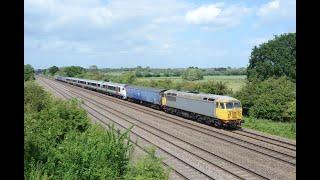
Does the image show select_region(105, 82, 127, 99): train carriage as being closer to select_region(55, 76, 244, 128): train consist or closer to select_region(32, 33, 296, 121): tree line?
select_region(55, 76, 244, 128): train consist

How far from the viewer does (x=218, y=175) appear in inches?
754

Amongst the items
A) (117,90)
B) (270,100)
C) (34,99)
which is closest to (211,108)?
(270,100)

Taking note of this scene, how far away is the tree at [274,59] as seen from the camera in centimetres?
8119

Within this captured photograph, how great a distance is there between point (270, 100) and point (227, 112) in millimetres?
13291

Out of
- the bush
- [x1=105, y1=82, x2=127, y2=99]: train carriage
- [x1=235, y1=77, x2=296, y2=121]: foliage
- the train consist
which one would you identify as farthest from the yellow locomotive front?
[x1=105, y1=82, x2=127, y2=99]: train carriage

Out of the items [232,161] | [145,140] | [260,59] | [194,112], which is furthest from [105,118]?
[260,59]

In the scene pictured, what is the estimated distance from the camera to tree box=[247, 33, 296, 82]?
266 feet

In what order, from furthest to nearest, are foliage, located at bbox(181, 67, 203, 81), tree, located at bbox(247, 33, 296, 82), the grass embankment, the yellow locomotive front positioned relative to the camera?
foliage, located at bbox(181, 67, 203, 81)
tree, located at bbox(247, 33, 296, 82)
the yellow locomotive front
the grass embankment

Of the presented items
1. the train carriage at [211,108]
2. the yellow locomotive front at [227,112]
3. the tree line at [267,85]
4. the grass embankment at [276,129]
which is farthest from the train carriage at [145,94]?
the yellow locomotive front at [227,112]

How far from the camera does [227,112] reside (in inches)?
1286

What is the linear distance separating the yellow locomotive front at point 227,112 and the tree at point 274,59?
160 ft

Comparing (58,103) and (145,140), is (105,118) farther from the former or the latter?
(58,103)

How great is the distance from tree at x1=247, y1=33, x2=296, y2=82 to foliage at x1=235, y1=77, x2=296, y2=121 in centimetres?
3172
